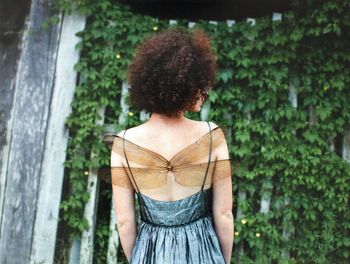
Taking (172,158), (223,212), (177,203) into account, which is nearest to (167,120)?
(172,158)

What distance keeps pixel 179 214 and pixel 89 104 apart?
1808 millimetres

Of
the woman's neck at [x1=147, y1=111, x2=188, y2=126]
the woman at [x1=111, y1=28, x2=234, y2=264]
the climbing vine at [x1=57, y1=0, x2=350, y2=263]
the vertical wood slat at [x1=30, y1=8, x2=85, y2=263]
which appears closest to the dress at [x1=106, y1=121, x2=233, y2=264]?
the woman at [x1=111, y1=28, x2=234, y2=264]

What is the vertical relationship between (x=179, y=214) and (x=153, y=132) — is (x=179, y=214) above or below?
below

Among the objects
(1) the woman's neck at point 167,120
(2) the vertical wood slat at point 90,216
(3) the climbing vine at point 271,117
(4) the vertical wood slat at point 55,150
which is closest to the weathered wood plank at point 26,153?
(4) the vertical wood slat at point 55,150

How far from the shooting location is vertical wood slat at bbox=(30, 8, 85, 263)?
3.52 metres

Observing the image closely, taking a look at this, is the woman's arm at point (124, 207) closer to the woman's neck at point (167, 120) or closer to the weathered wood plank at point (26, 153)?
the woman's neck at point (167, 120)

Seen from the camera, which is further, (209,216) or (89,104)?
(89,104)

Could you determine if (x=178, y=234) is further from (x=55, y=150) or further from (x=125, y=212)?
(x=55, y=150)

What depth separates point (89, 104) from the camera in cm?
351

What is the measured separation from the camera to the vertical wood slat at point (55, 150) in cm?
352

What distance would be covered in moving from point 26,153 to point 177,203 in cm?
198

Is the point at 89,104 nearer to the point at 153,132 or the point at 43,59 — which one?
the point at 43,59

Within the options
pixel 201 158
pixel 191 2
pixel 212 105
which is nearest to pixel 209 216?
pixel 201 158

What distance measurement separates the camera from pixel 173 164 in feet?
6.08
